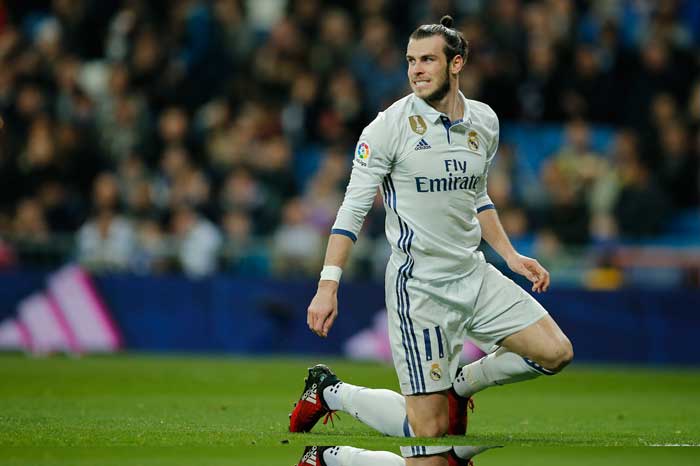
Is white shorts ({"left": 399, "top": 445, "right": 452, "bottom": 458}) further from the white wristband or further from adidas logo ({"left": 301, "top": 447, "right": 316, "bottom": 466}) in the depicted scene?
the white wristband

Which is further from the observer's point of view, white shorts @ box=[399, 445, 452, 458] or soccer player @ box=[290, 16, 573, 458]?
soccer player @ box=[290, 16, 573, 458]


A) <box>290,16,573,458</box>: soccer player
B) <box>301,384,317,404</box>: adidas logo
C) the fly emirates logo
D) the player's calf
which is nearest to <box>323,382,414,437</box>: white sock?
<box>290,16,573,458</box>: soccer player

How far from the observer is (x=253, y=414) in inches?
382

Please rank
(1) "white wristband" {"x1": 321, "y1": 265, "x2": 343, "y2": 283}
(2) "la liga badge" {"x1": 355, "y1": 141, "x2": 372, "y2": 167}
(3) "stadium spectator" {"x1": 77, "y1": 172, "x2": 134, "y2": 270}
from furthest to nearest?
1. (3) "stadium spectator" {"x1": 77, "y1": 172, "x2": 134, "y2": 270}
2. (2) "la liga badge" {"x1": 355, "y1": 141, "x2": 372, "y2": 167}
3. (1) "white wristband" {"x1": 321, "y1": 265, "x2": 343, "y2": 283}

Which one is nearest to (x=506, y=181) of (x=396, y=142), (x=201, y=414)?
(x=201, y=414)

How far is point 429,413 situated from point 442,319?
55 centimetres

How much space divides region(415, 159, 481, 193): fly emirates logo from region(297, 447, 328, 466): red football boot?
66.1 inches

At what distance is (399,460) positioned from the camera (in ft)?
22.6

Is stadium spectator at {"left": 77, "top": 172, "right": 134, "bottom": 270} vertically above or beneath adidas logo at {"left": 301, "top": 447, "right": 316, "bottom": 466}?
above

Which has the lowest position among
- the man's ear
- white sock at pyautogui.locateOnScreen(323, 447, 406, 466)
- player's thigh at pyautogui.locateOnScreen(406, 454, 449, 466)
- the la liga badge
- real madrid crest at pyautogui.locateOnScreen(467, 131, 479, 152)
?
player's thigh at pyautogui.locateOnScreen(406, 454, 449, 466)

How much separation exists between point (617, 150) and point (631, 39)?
10.9ft

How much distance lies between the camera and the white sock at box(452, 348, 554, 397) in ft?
25.3

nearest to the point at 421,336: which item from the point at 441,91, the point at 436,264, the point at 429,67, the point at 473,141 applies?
the point at 436,264

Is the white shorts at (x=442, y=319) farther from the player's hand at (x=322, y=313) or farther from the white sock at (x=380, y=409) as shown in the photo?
the player's hand at (x=322, y=313)
